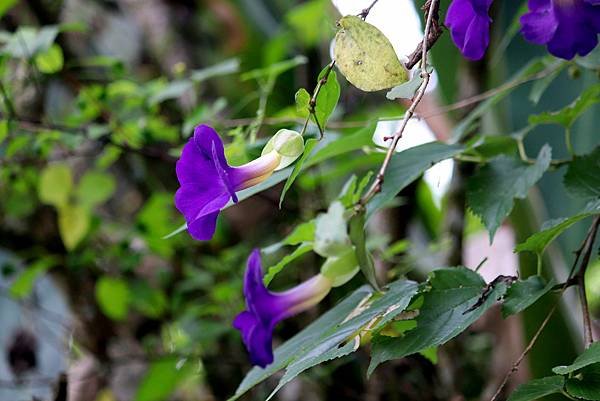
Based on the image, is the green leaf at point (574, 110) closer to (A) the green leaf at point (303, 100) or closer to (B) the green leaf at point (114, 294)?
(A) the green leaf at point (303, 100)

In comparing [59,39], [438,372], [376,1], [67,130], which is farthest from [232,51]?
[376,1]

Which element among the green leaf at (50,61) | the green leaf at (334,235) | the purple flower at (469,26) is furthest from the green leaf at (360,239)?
the green leaf at (50,61)

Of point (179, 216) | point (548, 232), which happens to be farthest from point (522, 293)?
point (179, 216)

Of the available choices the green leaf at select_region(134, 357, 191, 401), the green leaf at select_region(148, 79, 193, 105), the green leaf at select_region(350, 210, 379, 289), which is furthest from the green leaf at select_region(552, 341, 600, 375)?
the green leaf at select_region(134, 357, 191, 401)

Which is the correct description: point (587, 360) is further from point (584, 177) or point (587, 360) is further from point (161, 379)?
point (161, 379)

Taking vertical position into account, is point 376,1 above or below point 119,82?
above

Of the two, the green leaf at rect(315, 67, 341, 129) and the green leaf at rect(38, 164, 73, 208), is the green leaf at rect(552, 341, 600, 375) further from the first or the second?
the green leaf at rect(38, 164, 73, 208)

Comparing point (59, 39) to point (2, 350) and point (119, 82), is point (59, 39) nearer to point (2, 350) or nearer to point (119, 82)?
point (119, 82)
